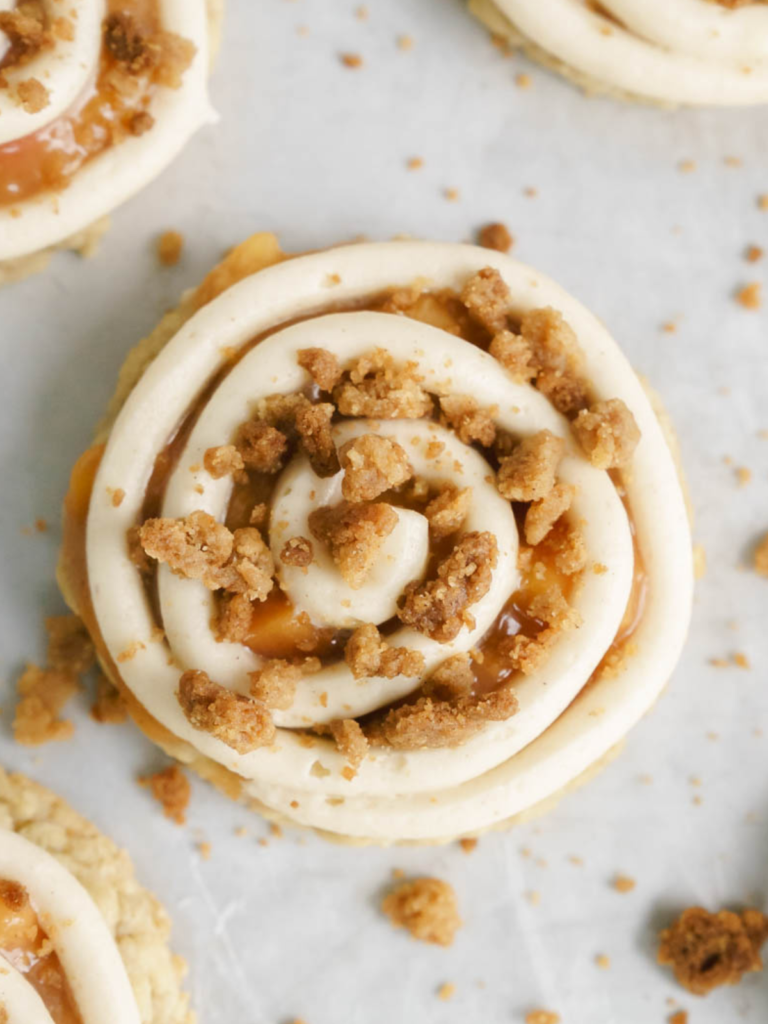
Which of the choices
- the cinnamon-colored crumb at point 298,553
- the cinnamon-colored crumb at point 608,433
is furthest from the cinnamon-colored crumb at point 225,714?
the cinnamon-colored crumb at point 608,433

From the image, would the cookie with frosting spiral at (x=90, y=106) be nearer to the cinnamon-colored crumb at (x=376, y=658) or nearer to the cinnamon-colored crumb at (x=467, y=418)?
the cinnamon-colored crumb at (x=467, y=418)

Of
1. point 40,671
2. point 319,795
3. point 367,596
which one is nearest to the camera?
point 367,596

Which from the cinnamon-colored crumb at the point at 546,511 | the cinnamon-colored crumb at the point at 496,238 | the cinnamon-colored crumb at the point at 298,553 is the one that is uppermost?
the cinnamon-colored crumb at the point at 496,238

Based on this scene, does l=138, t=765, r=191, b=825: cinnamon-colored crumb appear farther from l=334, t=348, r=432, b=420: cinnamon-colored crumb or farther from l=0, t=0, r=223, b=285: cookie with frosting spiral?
l=0, t=0, r=223, b=285: cookie with frosting spiral

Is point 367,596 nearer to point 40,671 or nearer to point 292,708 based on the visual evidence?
point 292,708

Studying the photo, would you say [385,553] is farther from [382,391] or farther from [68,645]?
[68,645]

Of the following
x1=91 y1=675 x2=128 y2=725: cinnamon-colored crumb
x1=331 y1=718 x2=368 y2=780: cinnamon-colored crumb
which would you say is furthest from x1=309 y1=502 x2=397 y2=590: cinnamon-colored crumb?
x1=91 y1=675 x2=128 y2=725: cinnamon-colored crumb

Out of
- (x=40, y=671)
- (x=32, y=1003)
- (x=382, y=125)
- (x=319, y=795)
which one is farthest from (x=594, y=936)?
(x=382, y=125)
